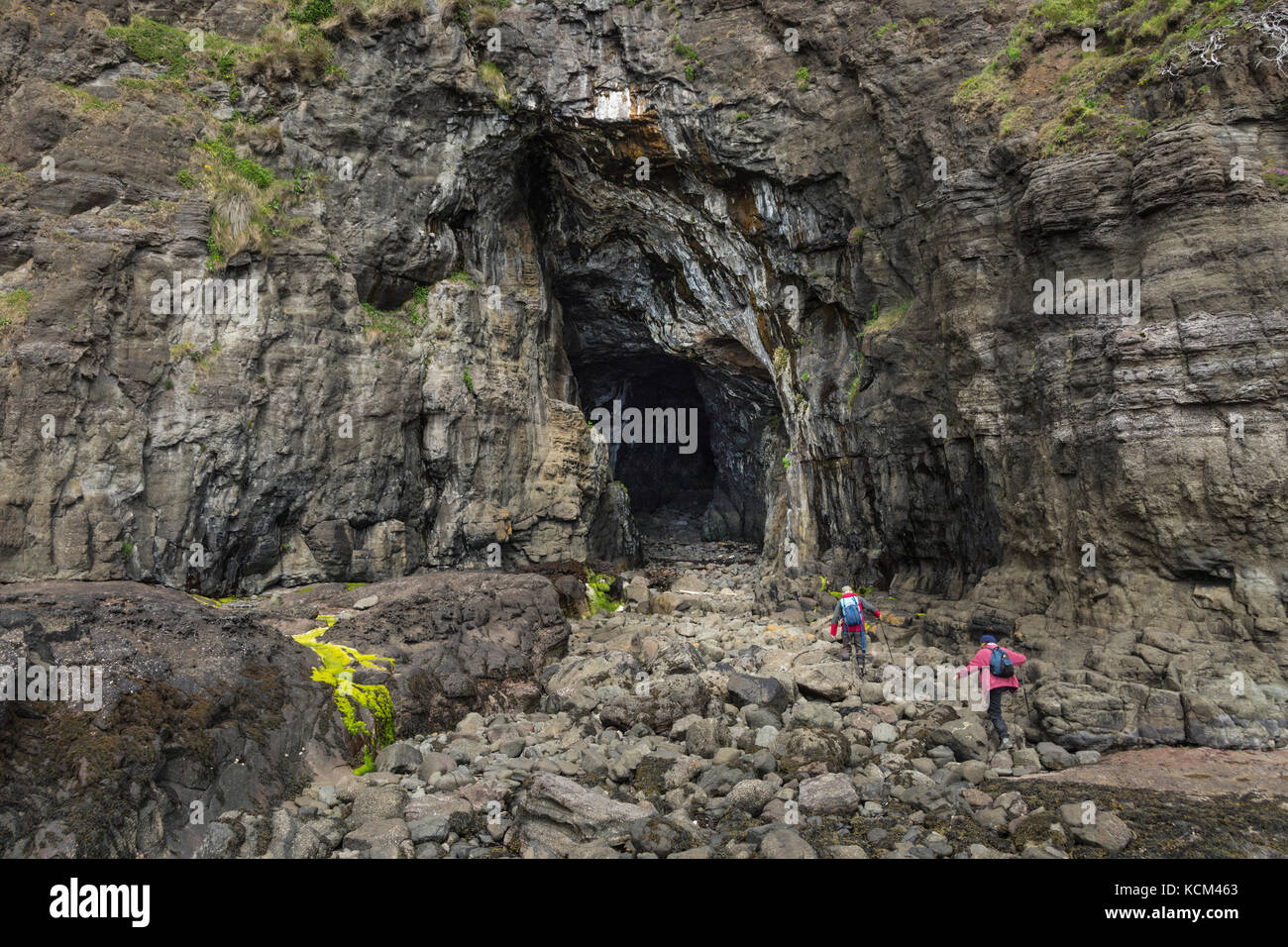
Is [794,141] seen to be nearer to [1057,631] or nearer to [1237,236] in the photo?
[1237,236]

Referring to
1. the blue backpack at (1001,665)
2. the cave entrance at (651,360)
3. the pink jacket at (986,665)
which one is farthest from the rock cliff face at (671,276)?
the blue backpack at (1001,665)

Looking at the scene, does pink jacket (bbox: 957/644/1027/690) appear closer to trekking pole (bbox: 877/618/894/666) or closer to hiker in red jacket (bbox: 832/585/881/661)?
hiker in red jacket (bbox: 832/585/881/661)

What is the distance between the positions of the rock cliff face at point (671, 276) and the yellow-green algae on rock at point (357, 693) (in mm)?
7292

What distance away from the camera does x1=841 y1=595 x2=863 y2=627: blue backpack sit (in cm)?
1268

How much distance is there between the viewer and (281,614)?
12945 mm

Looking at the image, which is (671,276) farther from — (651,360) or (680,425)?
(680,425)

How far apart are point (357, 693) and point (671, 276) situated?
1996 centimetres

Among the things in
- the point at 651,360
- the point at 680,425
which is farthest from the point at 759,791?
the point at 680,425

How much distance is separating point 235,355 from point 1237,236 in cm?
1985

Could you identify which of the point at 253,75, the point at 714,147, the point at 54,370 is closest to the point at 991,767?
the point at 714,147

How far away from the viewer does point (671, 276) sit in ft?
86.4

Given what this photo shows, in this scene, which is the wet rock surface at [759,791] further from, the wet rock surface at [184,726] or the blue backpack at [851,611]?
the blue backpack at [851,611]

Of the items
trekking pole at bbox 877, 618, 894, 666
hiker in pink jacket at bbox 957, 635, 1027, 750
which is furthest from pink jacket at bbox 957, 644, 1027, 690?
trekking pole at bbox 877, 618, 894, 666

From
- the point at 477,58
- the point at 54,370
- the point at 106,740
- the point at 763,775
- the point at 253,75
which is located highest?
the point at 477,58
